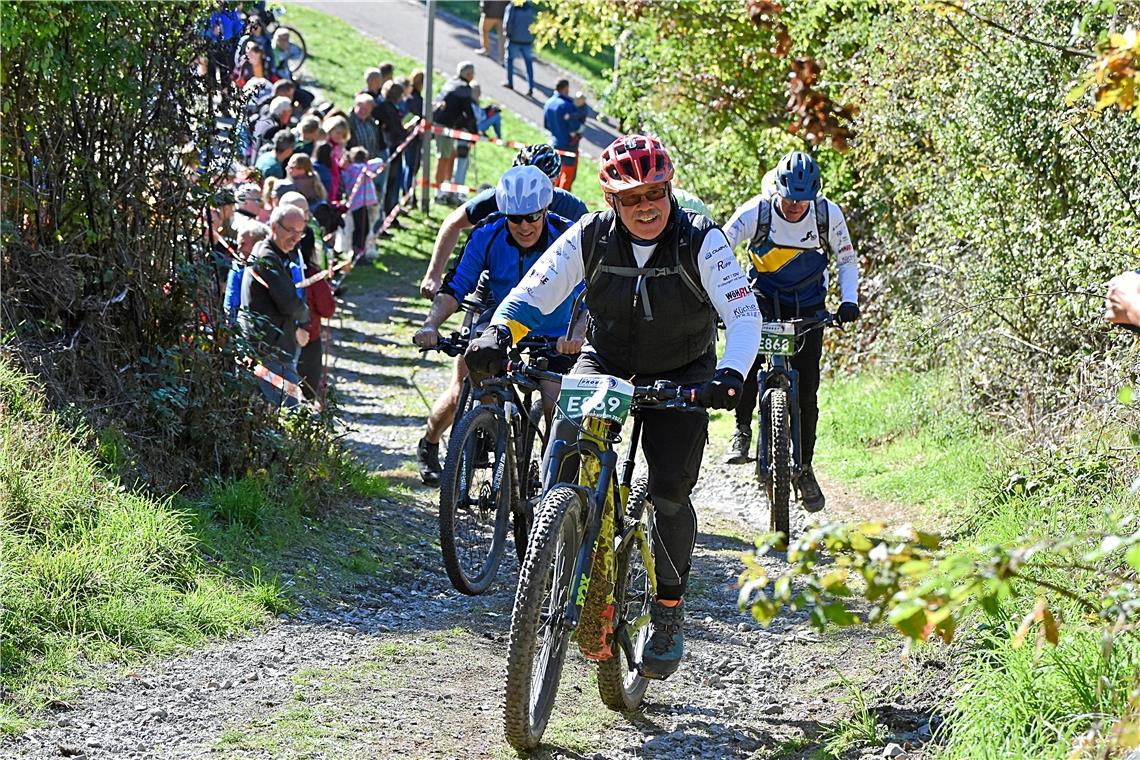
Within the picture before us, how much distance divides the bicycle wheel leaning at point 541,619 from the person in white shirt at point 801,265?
414cm

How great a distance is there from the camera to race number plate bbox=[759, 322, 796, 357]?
867cm

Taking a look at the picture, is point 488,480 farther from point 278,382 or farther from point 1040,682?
point 1040,682

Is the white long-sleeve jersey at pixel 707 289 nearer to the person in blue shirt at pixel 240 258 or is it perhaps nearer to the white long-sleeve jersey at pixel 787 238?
the white long-sleeve jersey at pixel 787 238

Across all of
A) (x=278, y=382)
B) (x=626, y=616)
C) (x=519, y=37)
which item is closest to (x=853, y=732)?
(x=626, y=616)

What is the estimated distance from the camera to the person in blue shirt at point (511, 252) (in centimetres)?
763

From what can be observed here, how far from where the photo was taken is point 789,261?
29.8ft

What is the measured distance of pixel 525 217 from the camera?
25.4ft

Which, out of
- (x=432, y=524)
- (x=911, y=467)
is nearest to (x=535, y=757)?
(x=432, y=524)

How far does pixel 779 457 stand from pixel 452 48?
2596 centimetres

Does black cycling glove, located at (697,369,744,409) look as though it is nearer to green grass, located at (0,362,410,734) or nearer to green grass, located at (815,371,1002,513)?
green grass, located at (0,362,410,734)

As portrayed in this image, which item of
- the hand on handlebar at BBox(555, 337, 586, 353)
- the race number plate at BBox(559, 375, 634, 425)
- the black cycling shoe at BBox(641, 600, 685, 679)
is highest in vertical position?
the race number plate at BBox(559, 375, 634, 425)

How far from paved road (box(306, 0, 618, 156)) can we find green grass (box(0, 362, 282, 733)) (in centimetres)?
2195

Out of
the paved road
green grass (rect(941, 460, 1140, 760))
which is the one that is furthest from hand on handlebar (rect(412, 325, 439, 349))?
the paved road

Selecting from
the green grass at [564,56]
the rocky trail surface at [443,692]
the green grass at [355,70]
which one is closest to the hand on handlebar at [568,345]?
the rocky trail surface at [443,692]
